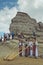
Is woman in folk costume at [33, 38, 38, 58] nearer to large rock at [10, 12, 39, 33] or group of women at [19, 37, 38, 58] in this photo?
group of women at [19, 37, 38, 58]

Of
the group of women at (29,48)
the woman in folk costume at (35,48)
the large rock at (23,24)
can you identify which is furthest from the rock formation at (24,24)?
the woman in folk costume at (35,48)

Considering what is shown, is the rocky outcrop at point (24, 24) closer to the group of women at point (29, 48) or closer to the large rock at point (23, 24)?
the large rock at point (23, 24)

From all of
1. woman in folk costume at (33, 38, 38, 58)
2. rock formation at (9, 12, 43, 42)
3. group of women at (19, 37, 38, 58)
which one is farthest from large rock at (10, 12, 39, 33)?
woman in folk costume at (33, 38, 38, 58)

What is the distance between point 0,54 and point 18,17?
38.3 m

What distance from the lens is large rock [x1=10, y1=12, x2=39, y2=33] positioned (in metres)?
59.5

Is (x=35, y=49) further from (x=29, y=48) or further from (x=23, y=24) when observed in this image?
(x=23, y=24)

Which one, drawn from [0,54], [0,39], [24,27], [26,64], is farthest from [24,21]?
[26,64]

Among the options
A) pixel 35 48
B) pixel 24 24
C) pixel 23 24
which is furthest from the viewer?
pixel 23 24

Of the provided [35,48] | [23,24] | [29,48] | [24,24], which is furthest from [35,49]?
[23,24]

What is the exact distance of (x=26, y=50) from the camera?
71.3 ft

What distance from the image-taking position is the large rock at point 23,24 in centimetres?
5948

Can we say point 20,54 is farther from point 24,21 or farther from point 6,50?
point 24,21

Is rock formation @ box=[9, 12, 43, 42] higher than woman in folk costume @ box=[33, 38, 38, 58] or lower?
higher

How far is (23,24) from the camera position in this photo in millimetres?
63281
